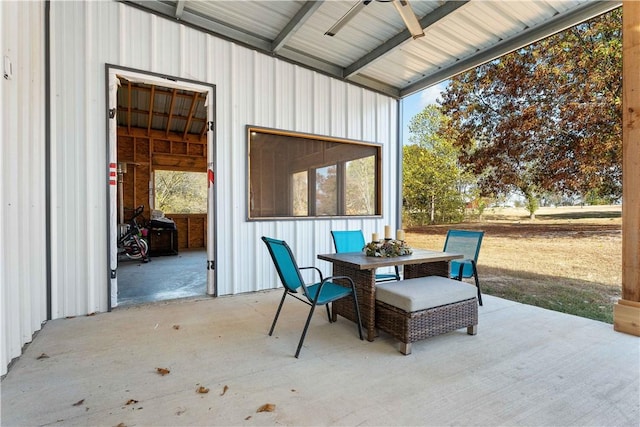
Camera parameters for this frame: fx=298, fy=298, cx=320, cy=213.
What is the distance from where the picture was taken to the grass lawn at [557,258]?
174 inches

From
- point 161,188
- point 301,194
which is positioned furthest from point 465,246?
point 161,188

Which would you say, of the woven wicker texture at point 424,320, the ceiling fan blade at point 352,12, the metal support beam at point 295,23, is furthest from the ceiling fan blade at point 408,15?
the woven wicker texture at point 424,320

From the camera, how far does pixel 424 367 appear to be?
85.4 inches

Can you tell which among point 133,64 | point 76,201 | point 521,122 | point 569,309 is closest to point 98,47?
point 133,64

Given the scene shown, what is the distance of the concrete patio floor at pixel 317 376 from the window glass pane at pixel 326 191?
225cm

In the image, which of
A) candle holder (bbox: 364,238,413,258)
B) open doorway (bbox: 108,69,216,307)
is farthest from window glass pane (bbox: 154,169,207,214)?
candle holder (bbox: 364,238,413,258)

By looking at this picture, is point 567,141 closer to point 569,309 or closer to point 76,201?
point 569,309

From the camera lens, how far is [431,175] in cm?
878

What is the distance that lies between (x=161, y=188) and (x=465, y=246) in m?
8.78

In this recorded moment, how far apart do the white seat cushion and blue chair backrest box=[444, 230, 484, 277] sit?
993 millimetres

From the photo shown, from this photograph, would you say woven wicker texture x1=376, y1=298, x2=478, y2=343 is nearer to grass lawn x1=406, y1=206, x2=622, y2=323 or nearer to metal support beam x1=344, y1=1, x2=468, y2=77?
grass lawn x1=406, y1=206, x2=622, y2=323

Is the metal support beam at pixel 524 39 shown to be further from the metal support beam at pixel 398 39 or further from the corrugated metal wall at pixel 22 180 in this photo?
the corrugated metal wall at pixel 22 180

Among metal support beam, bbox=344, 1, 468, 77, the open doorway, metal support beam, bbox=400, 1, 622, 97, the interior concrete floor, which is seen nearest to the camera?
metal support beam, bbox=400, 1, 622, 97

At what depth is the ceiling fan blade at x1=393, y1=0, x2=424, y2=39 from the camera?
2.39 meters
